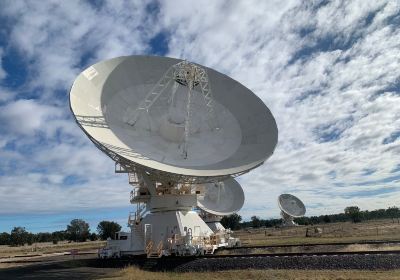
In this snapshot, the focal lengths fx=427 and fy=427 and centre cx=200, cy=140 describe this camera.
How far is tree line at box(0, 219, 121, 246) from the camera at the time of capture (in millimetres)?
117844

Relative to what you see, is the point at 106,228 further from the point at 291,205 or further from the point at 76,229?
the point at 291,205

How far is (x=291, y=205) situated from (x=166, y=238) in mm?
64931

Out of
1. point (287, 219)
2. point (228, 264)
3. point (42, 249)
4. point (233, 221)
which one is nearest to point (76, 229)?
point (233, 221)

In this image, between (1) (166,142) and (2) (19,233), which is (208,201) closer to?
(1) (166,142)

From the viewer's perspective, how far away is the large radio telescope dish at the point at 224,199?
59375 mm

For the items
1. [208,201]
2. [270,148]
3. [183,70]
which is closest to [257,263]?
[270,148]

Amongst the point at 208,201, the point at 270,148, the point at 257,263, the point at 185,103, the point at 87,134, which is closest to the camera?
the point at 257,263

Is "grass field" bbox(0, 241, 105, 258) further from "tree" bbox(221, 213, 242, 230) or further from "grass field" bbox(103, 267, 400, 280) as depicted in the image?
"tree" bbox(221, 213, 242, 230)

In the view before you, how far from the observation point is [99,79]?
29.3 m

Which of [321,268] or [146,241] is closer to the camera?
[321,268]

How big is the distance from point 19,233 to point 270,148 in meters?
118

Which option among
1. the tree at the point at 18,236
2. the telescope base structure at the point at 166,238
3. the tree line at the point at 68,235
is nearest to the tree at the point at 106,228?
the tree line at the point at 68,235

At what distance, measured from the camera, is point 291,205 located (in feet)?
300

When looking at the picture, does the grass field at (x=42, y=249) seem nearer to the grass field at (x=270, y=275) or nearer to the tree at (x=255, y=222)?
the grass field at (x=270, y=275)
